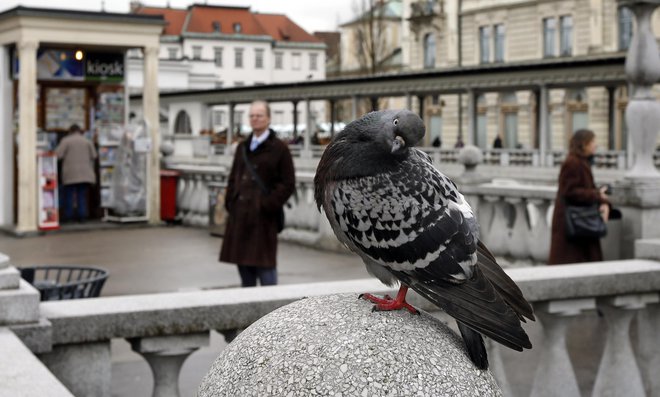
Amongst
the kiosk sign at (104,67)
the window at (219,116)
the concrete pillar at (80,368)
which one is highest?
the window at (219,116)

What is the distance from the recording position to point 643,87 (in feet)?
32.3

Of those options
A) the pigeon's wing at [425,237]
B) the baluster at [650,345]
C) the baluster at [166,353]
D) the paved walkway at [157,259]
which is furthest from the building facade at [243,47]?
the pigeon's wing at [425,237]

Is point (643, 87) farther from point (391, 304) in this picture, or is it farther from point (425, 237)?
point (425, 237)

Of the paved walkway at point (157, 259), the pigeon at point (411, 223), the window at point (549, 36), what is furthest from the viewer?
the window at point (549, 36)

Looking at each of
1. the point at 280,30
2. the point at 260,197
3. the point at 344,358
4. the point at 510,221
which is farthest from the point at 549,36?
the point at 344,358

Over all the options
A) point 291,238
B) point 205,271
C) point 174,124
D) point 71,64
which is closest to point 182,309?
point 205,271

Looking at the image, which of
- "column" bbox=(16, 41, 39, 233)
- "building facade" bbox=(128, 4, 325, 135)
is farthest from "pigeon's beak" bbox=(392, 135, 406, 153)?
"building facade" bbox=(128, 4, 325, 135)

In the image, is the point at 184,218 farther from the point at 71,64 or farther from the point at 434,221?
the point at 434,221

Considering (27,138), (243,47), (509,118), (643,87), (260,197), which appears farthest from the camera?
(243,47)

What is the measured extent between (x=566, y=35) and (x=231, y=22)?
65259 millimetres

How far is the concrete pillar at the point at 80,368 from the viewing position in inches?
185

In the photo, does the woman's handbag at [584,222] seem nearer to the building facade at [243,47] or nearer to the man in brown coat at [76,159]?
the man in brown coat at [76,159]

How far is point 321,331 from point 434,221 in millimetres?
404

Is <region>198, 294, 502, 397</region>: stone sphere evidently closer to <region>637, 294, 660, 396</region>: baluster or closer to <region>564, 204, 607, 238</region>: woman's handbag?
<region>637, 294, 660, 396</region>: baluster
